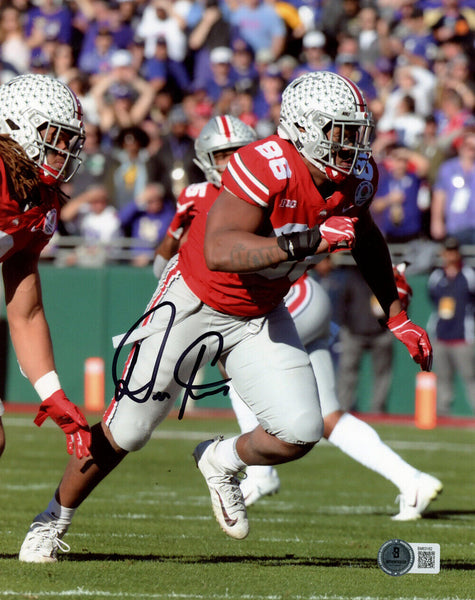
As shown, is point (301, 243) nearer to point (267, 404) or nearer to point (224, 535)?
point (267, 404)

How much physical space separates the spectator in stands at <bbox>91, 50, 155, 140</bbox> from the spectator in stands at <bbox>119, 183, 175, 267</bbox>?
1.54m

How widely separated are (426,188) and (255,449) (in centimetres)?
831

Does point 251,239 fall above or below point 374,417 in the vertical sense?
above

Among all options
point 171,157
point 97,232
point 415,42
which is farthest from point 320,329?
point 415,42

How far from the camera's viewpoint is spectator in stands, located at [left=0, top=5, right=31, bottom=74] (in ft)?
54.6

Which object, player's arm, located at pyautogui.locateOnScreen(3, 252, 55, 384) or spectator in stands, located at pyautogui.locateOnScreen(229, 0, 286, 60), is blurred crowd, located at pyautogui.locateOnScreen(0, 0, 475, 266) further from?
player's arm, located at pyautogui.locateOnScreen(3, 252, 55, 384)

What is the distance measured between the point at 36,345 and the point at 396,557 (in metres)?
1.57

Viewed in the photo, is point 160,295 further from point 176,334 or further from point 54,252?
point 54,252

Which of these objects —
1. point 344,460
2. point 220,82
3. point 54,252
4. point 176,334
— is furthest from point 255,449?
point 220,82

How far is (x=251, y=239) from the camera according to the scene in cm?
456

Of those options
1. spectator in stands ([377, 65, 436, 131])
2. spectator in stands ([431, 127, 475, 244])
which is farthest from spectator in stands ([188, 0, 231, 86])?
spectator in stands ([431, 127, 475, 244])

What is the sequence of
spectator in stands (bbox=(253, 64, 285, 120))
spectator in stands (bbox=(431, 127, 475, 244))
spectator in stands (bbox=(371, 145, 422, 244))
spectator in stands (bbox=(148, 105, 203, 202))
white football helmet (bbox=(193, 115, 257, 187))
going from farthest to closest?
spectator in stands (bbox=(253, 64, 285, 120)) < spectator in stands (bbox=(148, 105, 203, 202)) < spectator in stands (bbox=(371, 145, 422, 244)) < spectator in stands (bbox=(431, 127, 475, 244)) < white football helmet (bbox=(193, 115, 257, 187))

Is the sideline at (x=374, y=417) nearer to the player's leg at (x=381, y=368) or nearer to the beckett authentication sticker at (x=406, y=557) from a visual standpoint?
the player's leg at (x=381, y=368)

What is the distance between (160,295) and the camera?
17.0 feet
